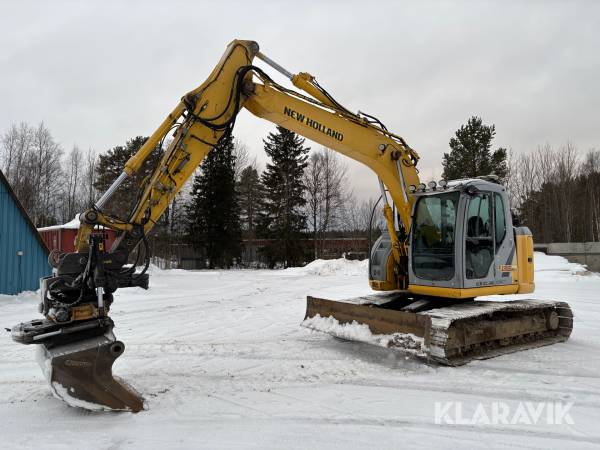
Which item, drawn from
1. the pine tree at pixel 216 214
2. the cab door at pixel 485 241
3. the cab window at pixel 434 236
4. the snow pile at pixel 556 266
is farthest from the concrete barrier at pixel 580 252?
the pine tree at pixel 216 214

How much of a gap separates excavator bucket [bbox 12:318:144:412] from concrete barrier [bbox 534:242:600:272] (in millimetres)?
26713

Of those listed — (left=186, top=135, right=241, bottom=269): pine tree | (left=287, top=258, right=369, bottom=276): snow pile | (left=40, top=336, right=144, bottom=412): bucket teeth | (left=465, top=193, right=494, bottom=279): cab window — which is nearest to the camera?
(left=40, top=336, right=144, bottom=412): bucket teeth

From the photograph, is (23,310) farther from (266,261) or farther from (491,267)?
(266,261)

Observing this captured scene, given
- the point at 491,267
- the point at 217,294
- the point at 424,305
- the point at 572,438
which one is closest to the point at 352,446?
the point at 572,438

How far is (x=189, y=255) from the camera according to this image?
3819 centimetres

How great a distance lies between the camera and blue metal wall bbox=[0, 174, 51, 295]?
12.3m

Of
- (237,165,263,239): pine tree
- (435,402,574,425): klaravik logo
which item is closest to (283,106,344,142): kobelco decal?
(435,402,574,425): klaravik logo

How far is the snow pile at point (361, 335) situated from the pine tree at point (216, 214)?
2842 centimetres

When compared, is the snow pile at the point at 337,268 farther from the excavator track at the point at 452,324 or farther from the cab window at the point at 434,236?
the cab window at the point at 434,236

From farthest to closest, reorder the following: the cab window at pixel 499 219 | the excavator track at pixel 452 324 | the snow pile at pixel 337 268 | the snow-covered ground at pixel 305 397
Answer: the snow pile at pixel 337 268 < the cab window at pixel 499 219 < the excavator track at pixel 452 324 < the snow-covered ground at pixel 305 397

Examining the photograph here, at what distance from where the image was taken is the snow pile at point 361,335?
18.2ft

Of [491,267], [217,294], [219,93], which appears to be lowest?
[217,294]

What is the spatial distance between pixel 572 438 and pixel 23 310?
38.3ft

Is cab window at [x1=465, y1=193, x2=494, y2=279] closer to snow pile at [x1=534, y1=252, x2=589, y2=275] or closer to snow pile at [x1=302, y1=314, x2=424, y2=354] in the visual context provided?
snow pile at [x1=302, y1=314, x2=424, y2=354]
